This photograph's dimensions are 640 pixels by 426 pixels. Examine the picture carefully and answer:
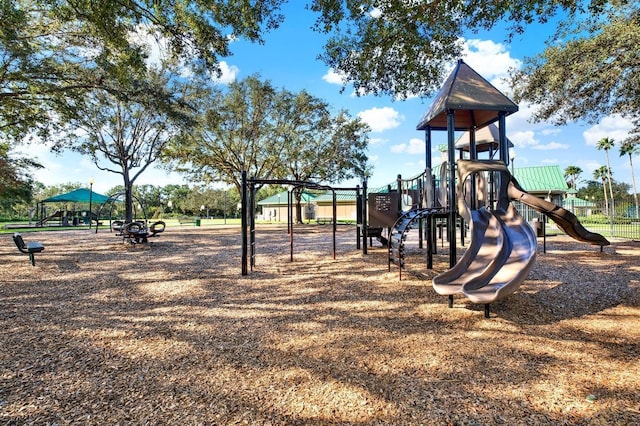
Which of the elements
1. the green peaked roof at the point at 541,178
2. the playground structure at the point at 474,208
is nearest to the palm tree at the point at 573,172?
the green peaked roof at the point at 541,178

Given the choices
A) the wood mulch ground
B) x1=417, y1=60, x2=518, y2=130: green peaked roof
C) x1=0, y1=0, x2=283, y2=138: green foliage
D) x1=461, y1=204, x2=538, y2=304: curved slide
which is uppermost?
x1=0, y1=0, x2=283, y2=138: green foliage

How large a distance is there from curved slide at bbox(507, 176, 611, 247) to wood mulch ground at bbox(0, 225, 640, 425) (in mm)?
927

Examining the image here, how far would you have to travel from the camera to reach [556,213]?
5.06 m

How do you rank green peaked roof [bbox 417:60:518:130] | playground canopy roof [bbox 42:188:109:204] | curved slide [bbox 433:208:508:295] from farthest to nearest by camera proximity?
playground canopy roof [bbox 42:188:109:204]
green peaked roof [bbox 417:60:518:130]
curved slide [bbox 433:208:508:295]

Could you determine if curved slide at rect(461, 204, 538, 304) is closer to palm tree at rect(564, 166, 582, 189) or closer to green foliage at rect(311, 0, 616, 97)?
green foliage at rect(311, 0, 616, 97)

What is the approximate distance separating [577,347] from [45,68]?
1279 cm

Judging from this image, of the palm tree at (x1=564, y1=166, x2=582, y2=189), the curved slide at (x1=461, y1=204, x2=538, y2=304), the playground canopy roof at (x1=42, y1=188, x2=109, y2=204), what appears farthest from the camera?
the palm tree at (x1=564, y1=166, x2=582, y2=189)

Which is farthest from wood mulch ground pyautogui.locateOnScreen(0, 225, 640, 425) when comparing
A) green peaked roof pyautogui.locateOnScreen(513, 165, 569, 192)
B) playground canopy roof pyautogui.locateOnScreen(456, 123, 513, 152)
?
green peaked roof pyautogui.locateOnScreen(513, 165, 569, 192)

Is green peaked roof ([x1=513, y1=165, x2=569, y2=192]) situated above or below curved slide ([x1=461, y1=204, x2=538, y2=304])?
above

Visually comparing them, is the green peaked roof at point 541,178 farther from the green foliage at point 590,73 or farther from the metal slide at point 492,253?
the metal slide at point 492,253

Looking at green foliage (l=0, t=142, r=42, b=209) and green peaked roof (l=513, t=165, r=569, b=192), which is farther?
green peaked roof (l=513, t=165, r=569, b=192)

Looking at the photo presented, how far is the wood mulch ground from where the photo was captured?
238cm

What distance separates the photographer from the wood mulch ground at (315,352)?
2375 mm

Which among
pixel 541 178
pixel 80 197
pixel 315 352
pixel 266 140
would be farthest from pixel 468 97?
pixel 80 197
